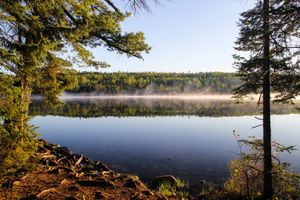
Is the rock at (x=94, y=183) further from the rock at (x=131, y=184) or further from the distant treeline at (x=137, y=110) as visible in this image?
the distant treeline at (x=137, y=110)

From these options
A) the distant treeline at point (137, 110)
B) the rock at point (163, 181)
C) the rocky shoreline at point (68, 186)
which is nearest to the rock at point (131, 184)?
the rocky shoreline at point (68, 186)

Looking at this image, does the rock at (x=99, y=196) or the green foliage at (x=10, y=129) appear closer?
the green foliage at (x=10, y=129)

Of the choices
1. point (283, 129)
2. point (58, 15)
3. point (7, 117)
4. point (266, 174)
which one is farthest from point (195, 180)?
point (283, 129)

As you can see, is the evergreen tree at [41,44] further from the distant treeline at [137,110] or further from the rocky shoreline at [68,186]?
the distant treeline at [137,110]

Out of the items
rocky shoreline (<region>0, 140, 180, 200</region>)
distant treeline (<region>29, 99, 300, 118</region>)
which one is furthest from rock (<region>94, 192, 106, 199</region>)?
distant treeline (<region>29, 99, 300, 118</region>)

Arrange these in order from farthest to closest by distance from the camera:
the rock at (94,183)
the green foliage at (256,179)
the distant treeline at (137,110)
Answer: the distant treeline at (137,110) < the green foliage at (256,179) < the rock at (94,183)

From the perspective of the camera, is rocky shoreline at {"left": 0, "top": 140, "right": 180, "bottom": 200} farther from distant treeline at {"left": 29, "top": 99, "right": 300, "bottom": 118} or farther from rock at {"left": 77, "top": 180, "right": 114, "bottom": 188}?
distant treeline at {"left": 29, "top": 99, "right": 300, "bottom": 118}

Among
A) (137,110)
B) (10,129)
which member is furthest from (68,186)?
(137,110)

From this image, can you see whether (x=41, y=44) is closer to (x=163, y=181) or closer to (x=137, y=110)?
(x=163, y=181)

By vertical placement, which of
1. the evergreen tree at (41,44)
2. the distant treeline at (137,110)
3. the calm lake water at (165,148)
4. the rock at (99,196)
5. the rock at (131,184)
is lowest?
the calm lake water at (165,148)

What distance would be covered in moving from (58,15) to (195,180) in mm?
11999

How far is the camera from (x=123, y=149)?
26.0 metres

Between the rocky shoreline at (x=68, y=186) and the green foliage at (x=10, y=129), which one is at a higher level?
the green foliage at (x=10, y=129)

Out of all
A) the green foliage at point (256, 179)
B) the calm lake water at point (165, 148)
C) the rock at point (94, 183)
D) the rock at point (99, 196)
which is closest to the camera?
the rock at point (99, 196)
